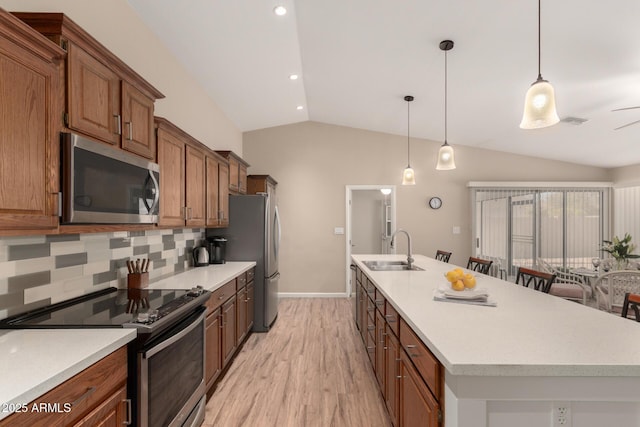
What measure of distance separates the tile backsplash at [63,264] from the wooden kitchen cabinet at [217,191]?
25.1 inches

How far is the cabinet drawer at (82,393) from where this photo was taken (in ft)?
3.10

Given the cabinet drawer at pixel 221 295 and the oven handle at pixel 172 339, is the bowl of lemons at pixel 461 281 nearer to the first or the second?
the oven handle at pixel 172 339

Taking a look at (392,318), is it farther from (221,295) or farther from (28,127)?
(28,127)

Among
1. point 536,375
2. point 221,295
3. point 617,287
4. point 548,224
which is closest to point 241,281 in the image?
point 221,295

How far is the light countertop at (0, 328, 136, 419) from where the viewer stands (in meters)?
0.94

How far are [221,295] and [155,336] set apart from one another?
1188 millimetres

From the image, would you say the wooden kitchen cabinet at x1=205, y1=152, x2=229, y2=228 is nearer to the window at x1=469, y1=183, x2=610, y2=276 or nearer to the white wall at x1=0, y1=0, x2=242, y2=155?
the white wall at x1=0, y1=0, x2=242, y2=155

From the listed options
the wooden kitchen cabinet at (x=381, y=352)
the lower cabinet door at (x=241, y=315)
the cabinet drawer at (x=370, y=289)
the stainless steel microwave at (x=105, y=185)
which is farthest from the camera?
the lower cabinet door at (x=241, y=315)

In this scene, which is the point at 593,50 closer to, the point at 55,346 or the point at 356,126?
the point at 356,126

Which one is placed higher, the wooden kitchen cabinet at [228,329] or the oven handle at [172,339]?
the oven handle at [172,339]

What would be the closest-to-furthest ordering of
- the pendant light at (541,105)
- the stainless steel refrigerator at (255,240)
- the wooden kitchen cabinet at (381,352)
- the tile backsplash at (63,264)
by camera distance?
the tile backsplash at (63,264)
the pendant light at (541,105)
the wooden kitchen cabinet at (381,352)
the stainless steel refrigerator at (255,240)

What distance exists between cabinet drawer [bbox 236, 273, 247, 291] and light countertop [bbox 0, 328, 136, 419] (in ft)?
6.21

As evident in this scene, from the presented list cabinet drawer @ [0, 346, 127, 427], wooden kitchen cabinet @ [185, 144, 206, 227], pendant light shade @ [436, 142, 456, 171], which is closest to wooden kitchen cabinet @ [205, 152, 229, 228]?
wooden kitchen cabinet @ [185, 144, 206, 227]

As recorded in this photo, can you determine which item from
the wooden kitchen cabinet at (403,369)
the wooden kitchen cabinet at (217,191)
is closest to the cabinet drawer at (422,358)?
the wooden kitchen cabinet at (403,369)
